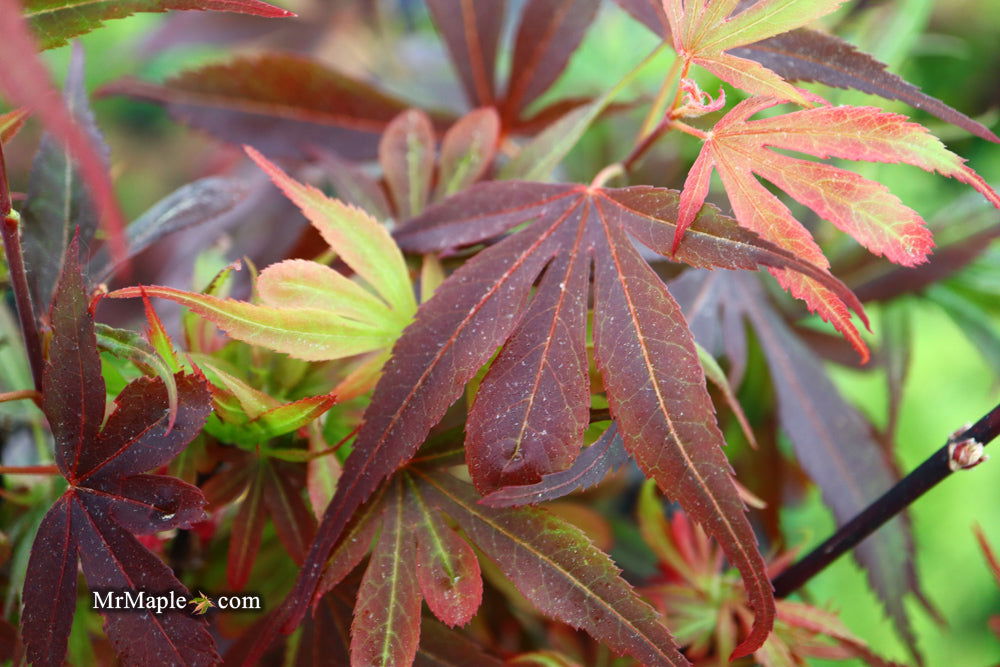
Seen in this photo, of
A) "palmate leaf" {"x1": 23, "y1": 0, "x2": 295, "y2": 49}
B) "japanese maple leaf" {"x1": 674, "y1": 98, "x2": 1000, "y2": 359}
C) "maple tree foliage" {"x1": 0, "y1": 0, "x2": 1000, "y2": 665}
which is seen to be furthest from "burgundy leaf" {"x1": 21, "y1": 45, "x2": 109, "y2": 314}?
"japanese maple leaf" {"x1": 674, "y1": 98, "x2": 1000, "y2": 359}

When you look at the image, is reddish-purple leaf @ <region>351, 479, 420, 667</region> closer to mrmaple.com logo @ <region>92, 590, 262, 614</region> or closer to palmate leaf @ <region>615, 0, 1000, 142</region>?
mrmaple.com logo @ <region>92, 590, 262, 614</region>

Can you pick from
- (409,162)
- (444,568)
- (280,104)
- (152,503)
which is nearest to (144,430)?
(152,503)

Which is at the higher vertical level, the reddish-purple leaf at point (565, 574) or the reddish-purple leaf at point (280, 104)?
the reddish-purple leaf at point (280, 104)

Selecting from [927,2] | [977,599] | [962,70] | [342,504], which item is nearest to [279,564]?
[342,504]

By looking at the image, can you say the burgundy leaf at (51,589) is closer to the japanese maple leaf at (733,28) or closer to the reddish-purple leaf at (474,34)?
the japanese maple leaf at (733,28)

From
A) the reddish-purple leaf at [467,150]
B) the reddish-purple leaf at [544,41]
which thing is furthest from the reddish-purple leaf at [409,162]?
the reddish-purple leaf at [544,41]

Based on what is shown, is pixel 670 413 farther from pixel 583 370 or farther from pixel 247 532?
pixel 247 532
